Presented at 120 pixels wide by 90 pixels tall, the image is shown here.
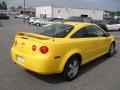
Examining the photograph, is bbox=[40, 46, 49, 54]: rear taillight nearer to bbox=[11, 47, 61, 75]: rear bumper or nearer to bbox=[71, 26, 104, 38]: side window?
bbox=[11, 47, 61, 75]: rear bumper

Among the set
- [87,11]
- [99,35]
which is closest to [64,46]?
[99,35]

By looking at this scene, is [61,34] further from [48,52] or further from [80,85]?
[80,85]

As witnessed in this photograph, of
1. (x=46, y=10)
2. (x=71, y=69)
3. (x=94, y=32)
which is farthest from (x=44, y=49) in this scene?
(x=46, y=10)

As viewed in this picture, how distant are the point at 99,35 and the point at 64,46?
7.82 ft

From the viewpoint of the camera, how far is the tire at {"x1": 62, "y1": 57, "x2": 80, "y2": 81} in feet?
19.1

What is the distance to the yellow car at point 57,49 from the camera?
5.34 m

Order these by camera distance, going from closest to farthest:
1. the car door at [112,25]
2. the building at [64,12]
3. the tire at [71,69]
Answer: the tire at [71,69]
the car door at [112,25]
the building at [64,12]

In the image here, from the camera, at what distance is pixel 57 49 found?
5.42m

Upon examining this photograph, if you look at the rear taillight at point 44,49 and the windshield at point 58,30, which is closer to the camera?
the rear taillight at point 44,49

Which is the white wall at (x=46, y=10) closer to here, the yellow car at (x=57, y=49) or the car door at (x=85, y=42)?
the car door at (x=85, y=42)

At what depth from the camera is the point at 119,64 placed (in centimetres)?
793

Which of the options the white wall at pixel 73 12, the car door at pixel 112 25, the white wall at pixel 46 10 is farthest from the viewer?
the white wall at pixel 73 12

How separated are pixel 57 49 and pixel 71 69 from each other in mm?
883

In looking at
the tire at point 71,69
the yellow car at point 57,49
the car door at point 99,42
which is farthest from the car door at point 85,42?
the tire at point 71,69
